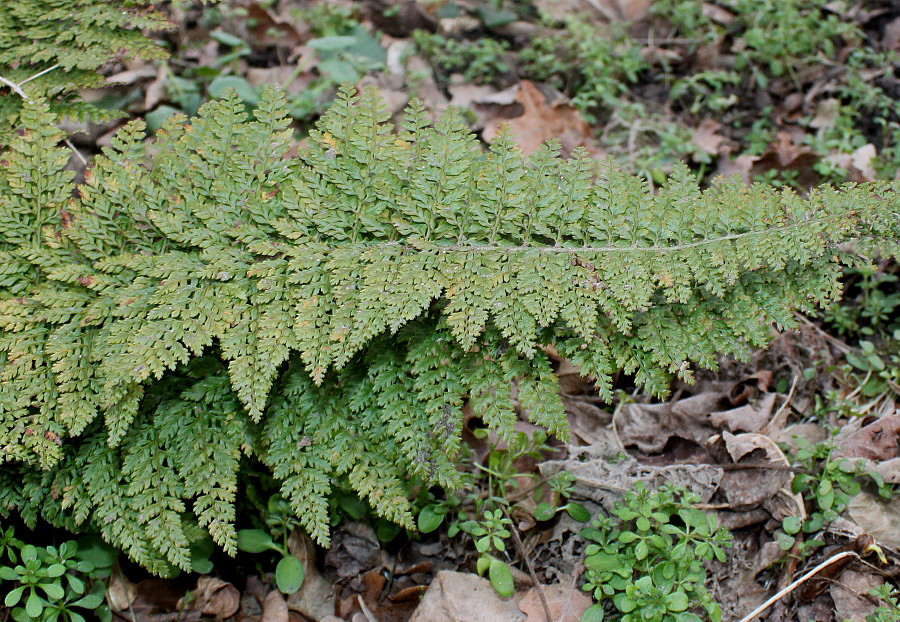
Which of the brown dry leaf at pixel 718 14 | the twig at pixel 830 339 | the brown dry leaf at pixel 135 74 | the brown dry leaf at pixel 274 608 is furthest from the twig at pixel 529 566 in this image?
the brown dry leaf at pixel 718 14

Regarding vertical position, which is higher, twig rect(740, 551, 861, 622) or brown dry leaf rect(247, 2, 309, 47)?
brown dry leaf rect(247, 2, 309, 47)

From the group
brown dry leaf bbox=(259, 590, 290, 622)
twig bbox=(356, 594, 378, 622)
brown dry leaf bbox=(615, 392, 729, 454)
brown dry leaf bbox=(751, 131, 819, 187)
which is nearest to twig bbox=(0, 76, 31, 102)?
brown dry leaf bbox=(259, 590, 290, 622)

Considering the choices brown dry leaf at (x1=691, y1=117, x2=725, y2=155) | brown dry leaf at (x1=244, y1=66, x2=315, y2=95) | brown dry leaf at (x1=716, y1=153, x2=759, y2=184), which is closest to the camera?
brown dry leaf at (x1=716, y1=153, x2=759, y2=184)

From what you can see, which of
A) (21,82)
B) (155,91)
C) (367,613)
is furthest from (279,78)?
(367,613)

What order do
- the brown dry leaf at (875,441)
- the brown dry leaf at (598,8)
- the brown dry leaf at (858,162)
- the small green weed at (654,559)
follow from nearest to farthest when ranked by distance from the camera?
the small green weed at (654,559) → the brown dry leaf at (875,441) → the brown dry leaf at (858,162) → the brown dry leaf at (598,8)

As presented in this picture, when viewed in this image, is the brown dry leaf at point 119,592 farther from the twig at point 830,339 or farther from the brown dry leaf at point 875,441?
the twig at point 830,339

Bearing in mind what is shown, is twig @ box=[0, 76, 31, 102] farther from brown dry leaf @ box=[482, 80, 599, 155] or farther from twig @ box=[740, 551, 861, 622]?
twig @ box=[740, 551, 861, 622]
